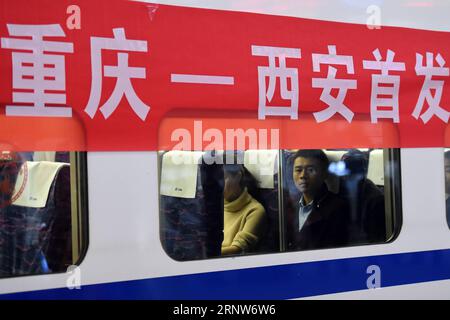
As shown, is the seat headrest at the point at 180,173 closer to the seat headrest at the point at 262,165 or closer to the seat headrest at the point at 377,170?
the seat headrest at the point at 262,165

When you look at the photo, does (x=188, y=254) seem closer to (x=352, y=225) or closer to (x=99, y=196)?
(x=99, y=196)

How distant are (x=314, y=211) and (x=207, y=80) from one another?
892 millimetres

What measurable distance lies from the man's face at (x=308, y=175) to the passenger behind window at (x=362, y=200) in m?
0.14

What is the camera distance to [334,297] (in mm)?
3006

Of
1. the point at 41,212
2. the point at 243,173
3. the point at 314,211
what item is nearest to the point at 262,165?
the point at 243,173

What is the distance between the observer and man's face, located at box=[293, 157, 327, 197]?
305 cm

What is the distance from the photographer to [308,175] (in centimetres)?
309

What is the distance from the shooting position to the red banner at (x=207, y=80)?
2.43 metres

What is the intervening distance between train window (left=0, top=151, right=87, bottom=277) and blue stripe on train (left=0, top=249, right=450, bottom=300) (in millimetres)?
138

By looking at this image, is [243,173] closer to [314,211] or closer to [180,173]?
[180,173]

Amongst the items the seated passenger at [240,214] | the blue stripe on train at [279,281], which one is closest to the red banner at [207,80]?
the seated passenger at [240,214]

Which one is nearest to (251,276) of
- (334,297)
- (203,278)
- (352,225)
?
(203,278)

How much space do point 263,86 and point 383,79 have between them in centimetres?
72

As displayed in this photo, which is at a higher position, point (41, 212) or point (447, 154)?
point (447, 154)
